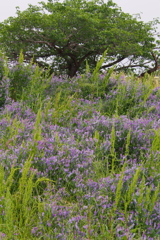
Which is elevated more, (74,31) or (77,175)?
(74,31)

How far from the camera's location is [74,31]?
39.5 ft

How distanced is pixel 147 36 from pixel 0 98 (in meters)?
10.5

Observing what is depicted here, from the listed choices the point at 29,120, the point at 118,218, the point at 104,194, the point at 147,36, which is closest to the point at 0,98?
the point at 29,120

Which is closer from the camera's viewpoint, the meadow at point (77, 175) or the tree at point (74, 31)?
the meadow at point (77, 175)

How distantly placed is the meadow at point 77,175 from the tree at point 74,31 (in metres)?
6.99

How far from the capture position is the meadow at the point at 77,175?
7.60 feet

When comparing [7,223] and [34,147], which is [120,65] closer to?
[34,147]

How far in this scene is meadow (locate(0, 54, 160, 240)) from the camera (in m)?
2.32

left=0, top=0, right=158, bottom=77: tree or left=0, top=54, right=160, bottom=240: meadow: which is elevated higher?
left=0, top=0, right=158, bottom=77: tree

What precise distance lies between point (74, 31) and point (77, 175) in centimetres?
994

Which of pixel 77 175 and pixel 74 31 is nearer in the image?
pixel 77 175

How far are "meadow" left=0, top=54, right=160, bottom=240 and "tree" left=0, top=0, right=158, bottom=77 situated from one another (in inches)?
275

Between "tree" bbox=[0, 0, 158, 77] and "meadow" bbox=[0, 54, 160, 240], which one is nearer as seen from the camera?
"meadow" bbox=[0, 54, 160, 240]

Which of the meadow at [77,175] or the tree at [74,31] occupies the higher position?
the tree at [74,31]
